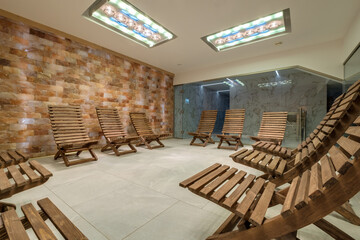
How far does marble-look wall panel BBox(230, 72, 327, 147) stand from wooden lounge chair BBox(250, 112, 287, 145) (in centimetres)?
81

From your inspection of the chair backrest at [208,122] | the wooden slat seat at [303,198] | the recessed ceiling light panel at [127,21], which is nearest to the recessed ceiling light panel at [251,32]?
the recessed ceiling light panel at [127,21]

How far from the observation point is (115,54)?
16.0 ft

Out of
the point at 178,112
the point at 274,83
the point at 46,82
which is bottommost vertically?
the point at 178,112

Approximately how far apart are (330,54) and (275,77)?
51.7 inches

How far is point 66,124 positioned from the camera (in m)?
3.34

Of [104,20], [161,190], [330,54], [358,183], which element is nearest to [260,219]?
[358,183]

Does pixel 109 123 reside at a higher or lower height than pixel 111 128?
higher

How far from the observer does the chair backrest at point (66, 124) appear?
10.4 feet

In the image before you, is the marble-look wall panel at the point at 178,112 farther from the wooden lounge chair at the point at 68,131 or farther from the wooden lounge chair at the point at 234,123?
the wooden lounge chair at the point at 68,131

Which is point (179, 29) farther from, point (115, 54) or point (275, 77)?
point (275, 77)

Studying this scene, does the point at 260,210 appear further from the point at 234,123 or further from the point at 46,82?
the point at 46,82

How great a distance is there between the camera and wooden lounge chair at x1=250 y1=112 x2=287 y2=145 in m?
4.02

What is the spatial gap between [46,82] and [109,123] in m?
1.55

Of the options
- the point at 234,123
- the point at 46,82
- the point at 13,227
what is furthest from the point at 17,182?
the point at 234,123
